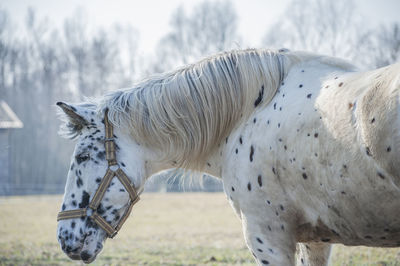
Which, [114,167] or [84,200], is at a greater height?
[114,167]

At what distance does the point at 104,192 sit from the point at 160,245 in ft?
16.9


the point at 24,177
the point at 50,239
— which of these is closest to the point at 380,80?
the point at 50,239

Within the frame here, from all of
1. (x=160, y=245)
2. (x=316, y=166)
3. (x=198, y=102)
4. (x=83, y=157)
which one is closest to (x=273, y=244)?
(x=316, y=166)

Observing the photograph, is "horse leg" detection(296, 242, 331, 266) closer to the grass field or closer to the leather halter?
the leather halter

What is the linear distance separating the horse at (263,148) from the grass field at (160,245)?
7.18ft

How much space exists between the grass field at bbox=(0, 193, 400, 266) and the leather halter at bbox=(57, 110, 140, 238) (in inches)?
97.1

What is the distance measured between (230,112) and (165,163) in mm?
668

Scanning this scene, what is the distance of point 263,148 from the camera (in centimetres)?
268

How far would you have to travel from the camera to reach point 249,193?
2.73 metres

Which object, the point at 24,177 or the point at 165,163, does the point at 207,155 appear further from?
the point at 24,177

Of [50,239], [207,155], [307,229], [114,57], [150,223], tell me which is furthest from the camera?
[114,57]

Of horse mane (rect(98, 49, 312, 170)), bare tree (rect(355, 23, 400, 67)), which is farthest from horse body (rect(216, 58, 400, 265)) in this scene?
bare tree (rect(355, 23, 400, 67))

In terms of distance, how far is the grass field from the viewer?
5734mm

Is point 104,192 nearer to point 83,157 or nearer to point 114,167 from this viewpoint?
point 114,167
